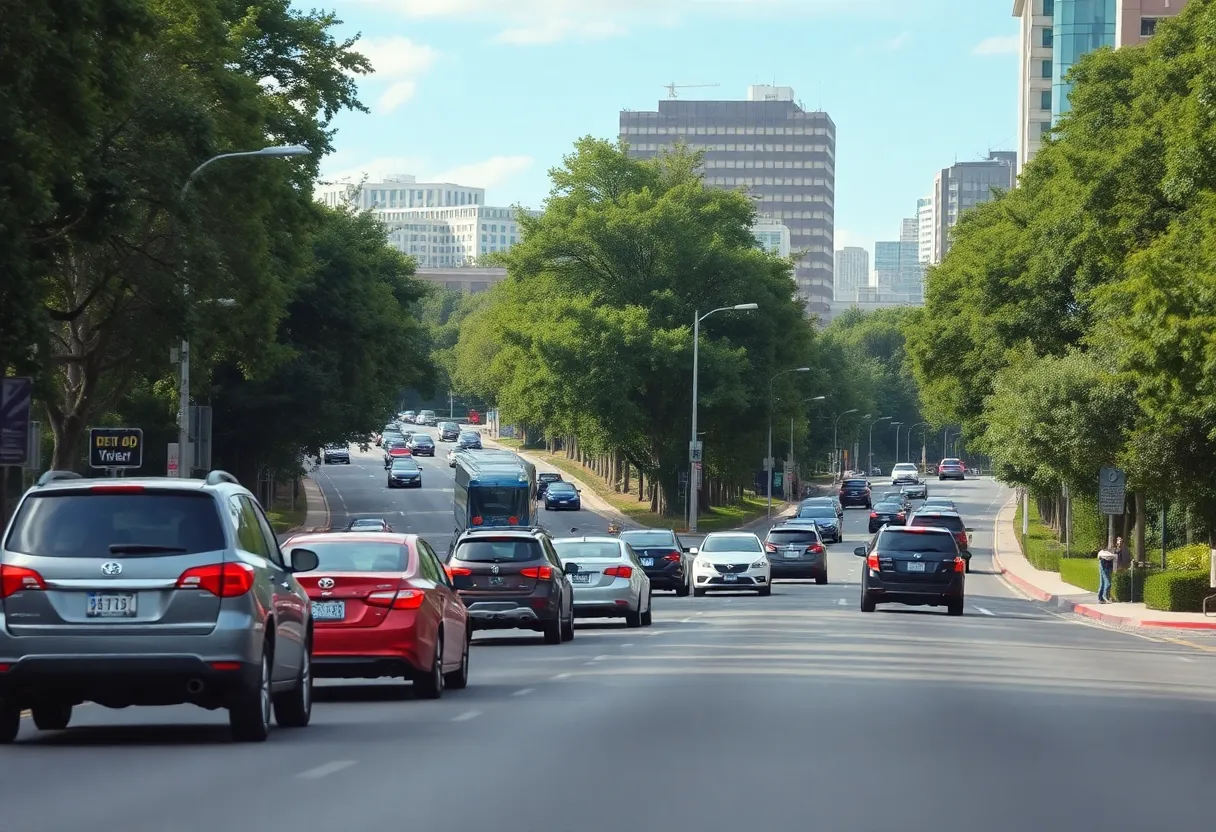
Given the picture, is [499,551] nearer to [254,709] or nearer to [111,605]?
[254,709]

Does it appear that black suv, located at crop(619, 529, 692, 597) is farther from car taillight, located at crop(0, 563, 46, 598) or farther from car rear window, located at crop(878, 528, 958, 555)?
car taillight, located at crop(0, 563, 46, 598)

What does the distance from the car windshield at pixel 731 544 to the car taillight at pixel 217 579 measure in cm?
3311

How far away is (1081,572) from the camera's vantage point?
54062 millimetres

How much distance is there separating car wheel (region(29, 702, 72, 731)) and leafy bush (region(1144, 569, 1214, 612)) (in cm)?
2989

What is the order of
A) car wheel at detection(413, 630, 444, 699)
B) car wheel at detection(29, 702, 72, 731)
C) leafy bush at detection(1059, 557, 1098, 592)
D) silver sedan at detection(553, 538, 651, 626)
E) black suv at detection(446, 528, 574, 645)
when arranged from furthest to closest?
1. leafy bush at detection(1059, 557, 1098, 592)
2. silver sedan at detection(553, 538, 651, 626)
3. black suv at detection(446, 528, 574, 645)
4. car wheel at detection(413, 630, 444, 699)
5. car wheel at detection(29, 702, 72, 731)

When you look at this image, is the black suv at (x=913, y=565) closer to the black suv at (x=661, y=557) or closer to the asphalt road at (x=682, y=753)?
the black suv at (x=661, y=557)

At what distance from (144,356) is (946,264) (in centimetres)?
5444

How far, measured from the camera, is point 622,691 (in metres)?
18.8

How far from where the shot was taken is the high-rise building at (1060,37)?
12562 centimetres

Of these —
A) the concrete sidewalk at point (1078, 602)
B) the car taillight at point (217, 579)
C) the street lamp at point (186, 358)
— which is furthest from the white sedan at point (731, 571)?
the car taillight at point (217, 579)

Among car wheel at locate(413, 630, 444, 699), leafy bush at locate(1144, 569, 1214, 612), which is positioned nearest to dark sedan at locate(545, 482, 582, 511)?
leafy bush at locate(1144, 569, 1214, 612)

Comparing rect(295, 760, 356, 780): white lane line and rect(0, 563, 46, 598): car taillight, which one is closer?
rect(295, 760, 356, 780): white lane line

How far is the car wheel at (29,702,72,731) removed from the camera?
14312 mm

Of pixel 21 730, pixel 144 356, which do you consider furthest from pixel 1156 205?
pixel 21 730
